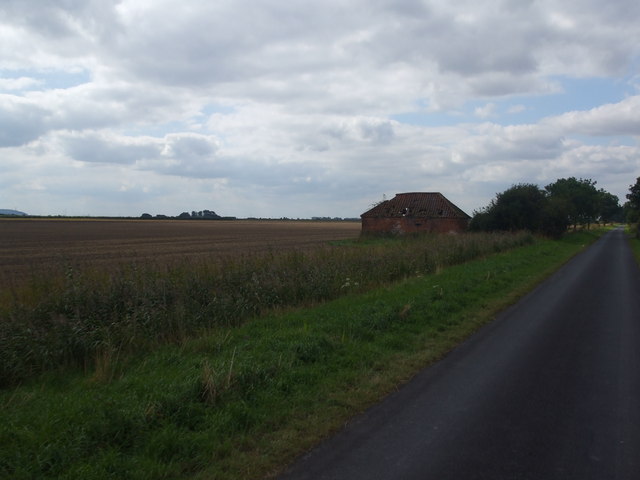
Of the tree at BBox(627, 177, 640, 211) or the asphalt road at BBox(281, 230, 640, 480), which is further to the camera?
the tree at BBox(627, 177, 640, 211)

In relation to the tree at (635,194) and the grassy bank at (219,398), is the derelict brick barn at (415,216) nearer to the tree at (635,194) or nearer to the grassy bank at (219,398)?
the tree at (635,194)

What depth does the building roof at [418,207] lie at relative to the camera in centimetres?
4816

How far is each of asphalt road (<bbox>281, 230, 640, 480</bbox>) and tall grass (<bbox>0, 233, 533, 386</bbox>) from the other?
197 centimetres

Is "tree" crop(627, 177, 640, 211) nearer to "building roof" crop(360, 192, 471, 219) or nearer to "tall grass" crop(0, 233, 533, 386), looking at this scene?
"building roof" crop(360, 192, 471, 219)

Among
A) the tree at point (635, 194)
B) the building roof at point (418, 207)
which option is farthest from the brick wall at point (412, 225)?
the tree at point (635, 194)

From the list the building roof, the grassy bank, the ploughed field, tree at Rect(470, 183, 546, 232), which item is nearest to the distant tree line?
tree at Rect(470, 183, 546, 232)

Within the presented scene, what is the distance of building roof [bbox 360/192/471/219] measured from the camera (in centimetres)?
4816

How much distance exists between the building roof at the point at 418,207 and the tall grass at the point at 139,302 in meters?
35.9

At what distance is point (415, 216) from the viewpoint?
4881 centimetres

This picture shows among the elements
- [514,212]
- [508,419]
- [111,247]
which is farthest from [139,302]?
[514,212]

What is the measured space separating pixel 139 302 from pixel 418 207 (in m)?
43.9

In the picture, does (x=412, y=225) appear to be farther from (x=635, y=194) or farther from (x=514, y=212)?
(x=635, y=194)

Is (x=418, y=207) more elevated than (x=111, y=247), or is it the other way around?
(x=418, y=207)

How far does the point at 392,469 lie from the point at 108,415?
8.75ft
